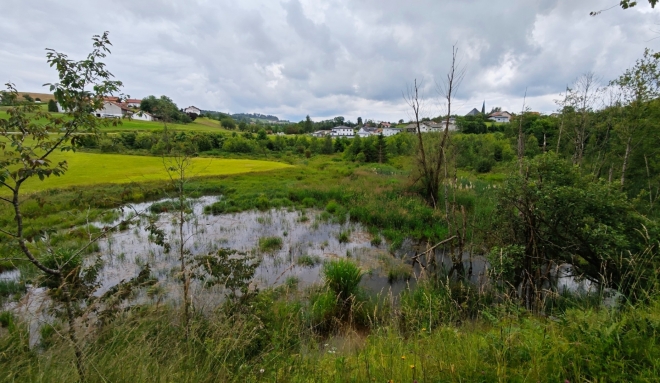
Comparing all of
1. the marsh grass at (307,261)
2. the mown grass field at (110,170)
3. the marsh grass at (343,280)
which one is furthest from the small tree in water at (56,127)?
Answer: the mown grass field at (110,170)

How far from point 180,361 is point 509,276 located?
718 cm

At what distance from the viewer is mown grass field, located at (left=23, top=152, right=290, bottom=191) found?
20.2 metres

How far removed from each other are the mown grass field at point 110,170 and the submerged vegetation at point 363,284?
153 inches

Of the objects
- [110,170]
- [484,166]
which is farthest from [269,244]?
[484,166]

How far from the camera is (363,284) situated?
8133 millimetres

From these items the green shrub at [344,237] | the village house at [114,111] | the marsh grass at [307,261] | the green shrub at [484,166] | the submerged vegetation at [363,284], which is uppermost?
the village house at [114,111]

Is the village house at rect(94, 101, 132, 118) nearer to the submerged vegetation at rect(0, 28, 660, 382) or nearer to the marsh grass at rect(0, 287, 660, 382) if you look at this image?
the submerged vegetation at rect(0, 28, 660, 382)

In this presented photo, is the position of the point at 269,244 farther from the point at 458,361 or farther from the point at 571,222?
the point at 571,222

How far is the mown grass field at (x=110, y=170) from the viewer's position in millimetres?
20172

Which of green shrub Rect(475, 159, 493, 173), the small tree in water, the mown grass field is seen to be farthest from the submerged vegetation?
green shrub Rect(475, 159, 493, 173)

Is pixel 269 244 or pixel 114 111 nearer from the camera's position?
pixel 114 111

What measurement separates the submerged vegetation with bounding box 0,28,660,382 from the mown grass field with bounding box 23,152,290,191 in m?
3.87

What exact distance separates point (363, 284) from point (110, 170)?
27.0m

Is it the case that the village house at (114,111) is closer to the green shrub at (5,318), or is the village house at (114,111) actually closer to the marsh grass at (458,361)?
the marsh grass at (458,361)
